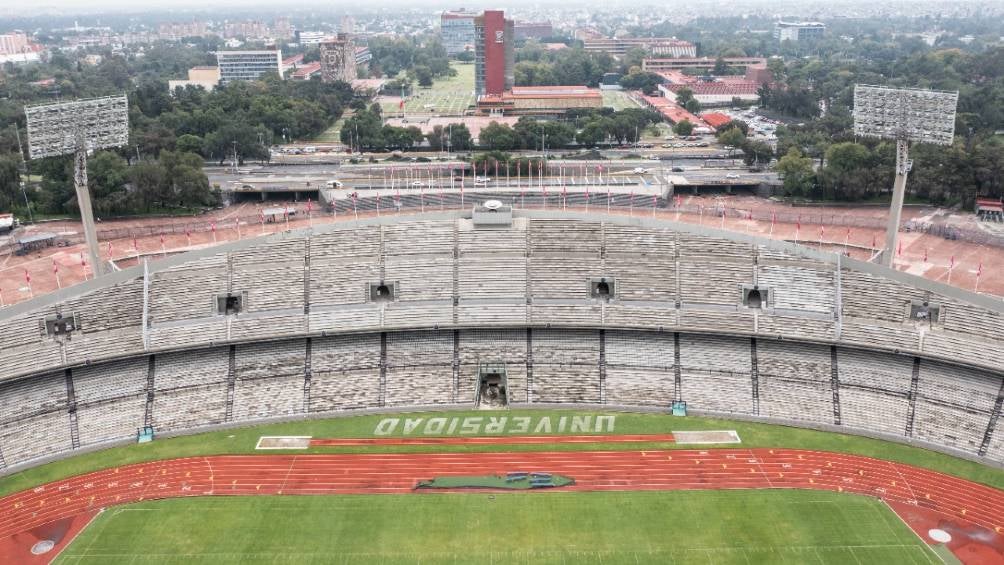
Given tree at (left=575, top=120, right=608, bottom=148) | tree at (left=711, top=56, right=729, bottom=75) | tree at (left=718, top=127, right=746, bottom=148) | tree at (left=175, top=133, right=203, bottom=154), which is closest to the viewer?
tree at (left=175, top=133, right=203, bottom=154)

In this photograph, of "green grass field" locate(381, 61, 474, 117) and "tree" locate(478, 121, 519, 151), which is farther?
"green grass field" locate(381, 61, 474, 117)

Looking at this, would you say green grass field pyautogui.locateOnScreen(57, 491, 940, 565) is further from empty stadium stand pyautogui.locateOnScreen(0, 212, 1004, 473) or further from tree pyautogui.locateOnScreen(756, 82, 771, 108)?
tree pyautogui.locateOnScreen(756, 82, 771, 108)

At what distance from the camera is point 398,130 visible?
10762cm

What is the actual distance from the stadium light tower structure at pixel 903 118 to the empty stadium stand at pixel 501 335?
7.23 meters

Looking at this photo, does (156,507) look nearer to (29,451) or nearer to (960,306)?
(29,451)

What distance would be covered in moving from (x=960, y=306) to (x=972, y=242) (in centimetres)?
2145

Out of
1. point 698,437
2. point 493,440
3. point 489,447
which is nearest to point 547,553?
point 489,447

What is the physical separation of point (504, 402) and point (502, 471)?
6290 millimetres

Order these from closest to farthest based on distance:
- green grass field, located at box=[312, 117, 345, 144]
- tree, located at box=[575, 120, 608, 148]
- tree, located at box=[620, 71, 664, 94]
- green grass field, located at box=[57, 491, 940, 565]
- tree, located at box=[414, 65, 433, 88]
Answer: green grass field, located at box=[57, 491, 940, 565]
tree, located at box=[575, 120, 608, 148]
green grass field, located at box=[312, 117, 345, 144]
tree, located at box=[620, 71, 664, 94]
tree, located at box=[414, 65, 433, 88]

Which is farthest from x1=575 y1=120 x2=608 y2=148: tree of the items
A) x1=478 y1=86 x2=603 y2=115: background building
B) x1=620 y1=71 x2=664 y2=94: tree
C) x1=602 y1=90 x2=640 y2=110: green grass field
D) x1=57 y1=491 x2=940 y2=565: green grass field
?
x1=57 y1=491 x2=940 y2=565: green grass field

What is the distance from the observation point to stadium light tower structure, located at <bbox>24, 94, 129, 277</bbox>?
44247mm

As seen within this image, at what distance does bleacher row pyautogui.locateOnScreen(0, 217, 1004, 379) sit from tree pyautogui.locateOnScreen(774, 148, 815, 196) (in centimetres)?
3634

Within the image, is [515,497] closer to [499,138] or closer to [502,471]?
[502,471]

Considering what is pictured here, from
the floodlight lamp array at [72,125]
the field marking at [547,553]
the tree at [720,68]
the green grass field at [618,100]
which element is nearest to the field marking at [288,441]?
the field marking at [547,553]
